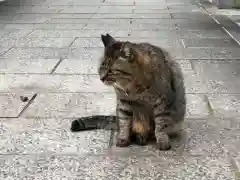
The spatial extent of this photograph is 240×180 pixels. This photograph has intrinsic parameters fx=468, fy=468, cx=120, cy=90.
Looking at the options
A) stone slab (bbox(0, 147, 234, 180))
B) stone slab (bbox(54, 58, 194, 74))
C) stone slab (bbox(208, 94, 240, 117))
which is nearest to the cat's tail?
stone slab (bbox(0, 147, 234, 180))

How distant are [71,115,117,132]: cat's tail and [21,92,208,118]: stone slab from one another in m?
0.38

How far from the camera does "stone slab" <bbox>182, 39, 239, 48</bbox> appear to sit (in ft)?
26.6

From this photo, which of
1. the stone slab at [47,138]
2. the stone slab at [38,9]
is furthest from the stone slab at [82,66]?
the stone slab at [38,9]

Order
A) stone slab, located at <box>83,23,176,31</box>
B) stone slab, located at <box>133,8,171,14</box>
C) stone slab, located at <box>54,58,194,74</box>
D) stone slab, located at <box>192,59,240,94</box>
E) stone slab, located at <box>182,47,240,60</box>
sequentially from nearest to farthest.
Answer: stone slab, located at <box>192,59,240,94</box> → stone slab, located at <box>54,58,194,74</box> → stone slab, located at <box>182,47,240,60</box> → stone slab, located at <box>83,23,176,31</box> → stone slab, located at <box>133,8,171,14</box>

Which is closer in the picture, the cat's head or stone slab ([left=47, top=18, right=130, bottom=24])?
the cat's head

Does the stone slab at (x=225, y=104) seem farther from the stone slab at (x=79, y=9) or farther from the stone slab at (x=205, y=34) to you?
the stone slab at (x=79, y=9)

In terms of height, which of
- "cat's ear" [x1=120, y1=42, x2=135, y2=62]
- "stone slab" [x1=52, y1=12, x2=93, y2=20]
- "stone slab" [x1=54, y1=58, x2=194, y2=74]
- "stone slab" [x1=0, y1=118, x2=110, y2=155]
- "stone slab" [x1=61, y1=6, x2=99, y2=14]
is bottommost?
"stone slab" [x1=61, y1=6, x2=99, y2=14]

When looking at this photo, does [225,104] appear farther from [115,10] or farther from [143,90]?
[115,10]

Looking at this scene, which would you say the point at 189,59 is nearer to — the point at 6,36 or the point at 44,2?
the point at 6,36

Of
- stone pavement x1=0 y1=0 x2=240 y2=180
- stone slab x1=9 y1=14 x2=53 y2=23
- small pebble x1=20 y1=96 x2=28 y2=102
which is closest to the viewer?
stone pavement x1=0 y1=0 x2=240 y2=180

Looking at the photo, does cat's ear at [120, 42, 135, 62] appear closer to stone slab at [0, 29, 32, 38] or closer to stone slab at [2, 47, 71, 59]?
stone slab at [2, 47, 71, 59]

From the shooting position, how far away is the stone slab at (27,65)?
260 inches

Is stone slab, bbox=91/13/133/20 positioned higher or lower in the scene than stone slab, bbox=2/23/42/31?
lower

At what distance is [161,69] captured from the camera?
12.3 ft
